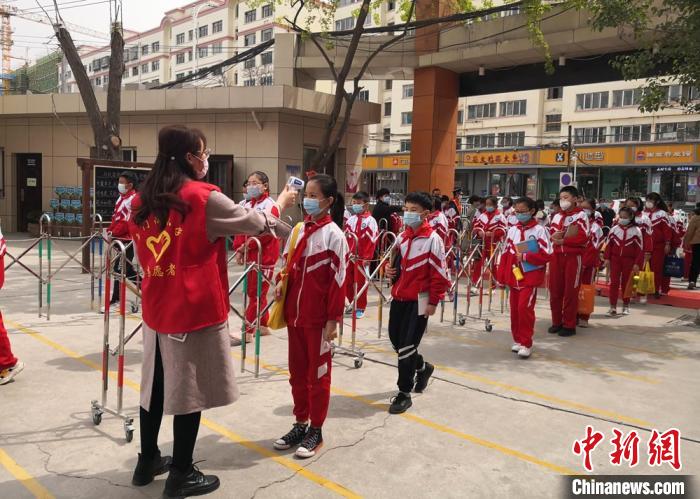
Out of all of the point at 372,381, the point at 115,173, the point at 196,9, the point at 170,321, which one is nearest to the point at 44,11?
the point at 115,173

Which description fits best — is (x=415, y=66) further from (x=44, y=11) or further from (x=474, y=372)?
(x=474, y=372)

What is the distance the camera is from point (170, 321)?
299 cm

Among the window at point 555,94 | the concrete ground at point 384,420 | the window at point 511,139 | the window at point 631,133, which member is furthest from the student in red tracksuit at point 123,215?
the window at point 555,94

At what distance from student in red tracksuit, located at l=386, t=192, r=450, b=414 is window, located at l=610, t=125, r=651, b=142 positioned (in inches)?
1298

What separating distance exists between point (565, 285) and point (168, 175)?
610 cm

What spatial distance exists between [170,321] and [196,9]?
65.2m

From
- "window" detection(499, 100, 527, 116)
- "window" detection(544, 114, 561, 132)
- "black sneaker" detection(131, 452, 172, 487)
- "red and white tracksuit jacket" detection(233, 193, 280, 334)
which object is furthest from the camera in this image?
"window" detection(499, 100, 527, 116)

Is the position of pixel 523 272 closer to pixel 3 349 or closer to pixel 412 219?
pixel 412 219

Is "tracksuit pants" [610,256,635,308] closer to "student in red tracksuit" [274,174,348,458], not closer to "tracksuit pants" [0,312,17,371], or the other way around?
"student in red tracksuit" [274,174,348,458]

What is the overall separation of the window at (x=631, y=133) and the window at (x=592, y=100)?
1.84 meters

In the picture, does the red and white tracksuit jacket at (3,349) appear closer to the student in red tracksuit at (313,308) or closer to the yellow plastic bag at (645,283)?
the student in red tracksuit at (313,308)

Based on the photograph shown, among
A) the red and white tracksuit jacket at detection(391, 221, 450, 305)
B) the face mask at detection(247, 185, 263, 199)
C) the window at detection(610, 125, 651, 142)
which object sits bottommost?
the red and white tracksuit jacket at detection(391, 221, 450, 305)

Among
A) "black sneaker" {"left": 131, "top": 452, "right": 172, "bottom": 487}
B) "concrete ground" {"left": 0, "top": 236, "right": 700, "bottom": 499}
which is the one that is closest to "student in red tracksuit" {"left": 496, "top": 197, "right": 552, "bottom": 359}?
"concrete ground" {"left": 0, "top": 236, "right": 700, "bottom": 499}

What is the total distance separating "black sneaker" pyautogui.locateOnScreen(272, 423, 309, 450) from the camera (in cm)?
390
